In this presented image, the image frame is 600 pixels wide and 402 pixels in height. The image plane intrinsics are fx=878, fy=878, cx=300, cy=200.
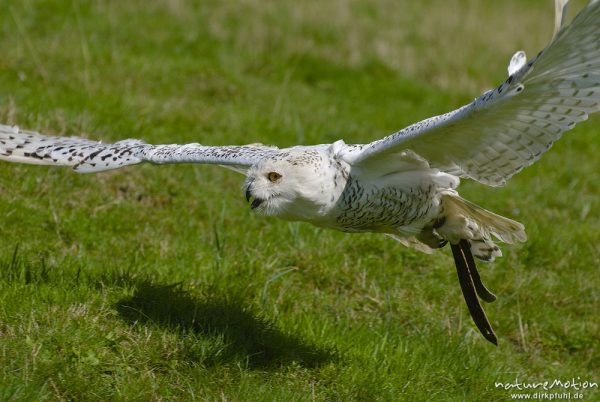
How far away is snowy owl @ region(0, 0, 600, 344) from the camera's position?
4.47 m

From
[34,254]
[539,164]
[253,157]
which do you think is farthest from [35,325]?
[539,164]

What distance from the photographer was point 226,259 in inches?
241

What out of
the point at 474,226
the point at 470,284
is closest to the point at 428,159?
the point at 474,226

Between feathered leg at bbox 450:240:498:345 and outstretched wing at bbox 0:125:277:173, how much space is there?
141 cm

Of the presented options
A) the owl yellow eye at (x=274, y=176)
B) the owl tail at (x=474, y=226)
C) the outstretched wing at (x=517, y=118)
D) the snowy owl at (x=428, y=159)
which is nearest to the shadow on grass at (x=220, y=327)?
the snowy owl at (x=428, y=159)

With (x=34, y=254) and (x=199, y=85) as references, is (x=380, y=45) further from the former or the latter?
(x=34, y=254)

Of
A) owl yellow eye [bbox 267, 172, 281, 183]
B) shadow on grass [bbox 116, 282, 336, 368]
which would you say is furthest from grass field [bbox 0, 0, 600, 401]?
owl yellow eye [bbox 267, 172, 281, 183]

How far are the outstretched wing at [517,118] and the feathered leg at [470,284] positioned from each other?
0.61 m

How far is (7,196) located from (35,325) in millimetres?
1852

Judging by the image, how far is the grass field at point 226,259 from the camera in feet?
16.2

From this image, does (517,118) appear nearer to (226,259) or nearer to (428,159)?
(428,159)

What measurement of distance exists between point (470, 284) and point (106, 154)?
2492mm

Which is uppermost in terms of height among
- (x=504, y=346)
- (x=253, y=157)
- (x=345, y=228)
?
(x=253, y=157)

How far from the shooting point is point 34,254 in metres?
5.83
